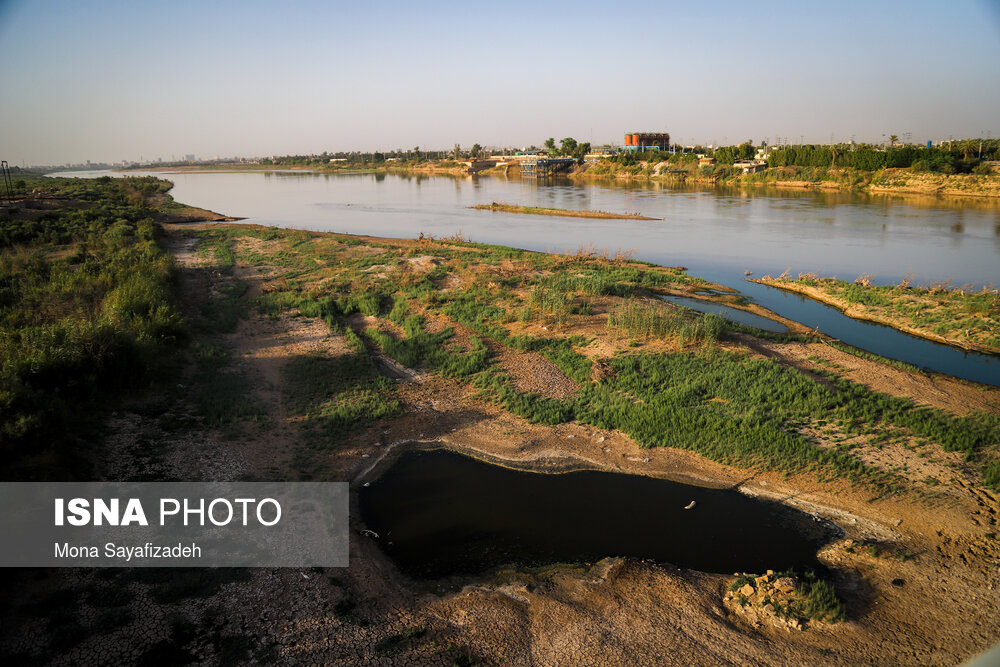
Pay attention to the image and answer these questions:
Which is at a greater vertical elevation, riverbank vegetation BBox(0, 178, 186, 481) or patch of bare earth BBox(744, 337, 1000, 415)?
riverbank vegetation BBox(0, 178, 186, 481)

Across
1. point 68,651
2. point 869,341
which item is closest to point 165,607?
point 68,651

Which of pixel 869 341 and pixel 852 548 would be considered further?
pixel 869 341

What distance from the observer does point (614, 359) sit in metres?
12.8

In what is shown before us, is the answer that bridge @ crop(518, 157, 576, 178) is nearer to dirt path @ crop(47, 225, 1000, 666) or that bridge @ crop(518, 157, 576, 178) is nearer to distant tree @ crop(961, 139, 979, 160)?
distant tree @ crop(961, 139, 979, 160)

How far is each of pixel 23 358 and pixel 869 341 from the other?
20438mm

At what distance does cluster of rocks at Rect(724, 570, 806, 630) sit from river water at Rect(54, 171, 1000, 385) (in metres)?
11.4

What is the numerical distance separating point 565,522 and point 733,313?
522 inches

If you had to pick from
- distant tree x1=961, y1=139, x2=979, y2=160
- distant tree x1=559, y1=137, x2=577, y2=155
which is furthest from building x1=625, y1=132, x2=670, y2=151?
distant tree x1=961, y1=139, x2=979, y2=160

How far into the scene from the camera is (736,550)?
7500mm

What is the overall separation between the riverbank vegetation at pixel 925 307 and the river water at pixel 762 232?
56cm

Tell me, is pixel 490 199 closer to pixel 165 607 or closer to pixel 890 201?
pixel 890 201

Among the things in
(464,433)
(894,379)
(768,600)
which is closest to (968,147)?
(894,379)

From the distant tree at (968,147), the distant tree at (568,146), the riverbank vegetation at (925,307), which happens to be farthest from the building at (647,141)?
the riverbank vegetation at (925,307)

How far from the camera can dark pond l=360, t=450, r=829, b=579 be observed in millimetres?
7344
